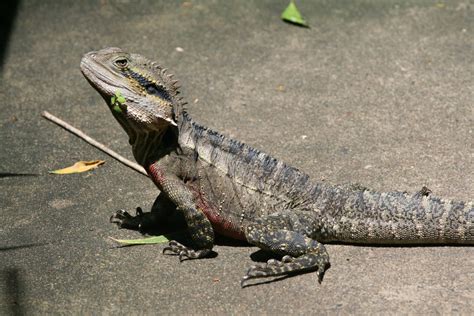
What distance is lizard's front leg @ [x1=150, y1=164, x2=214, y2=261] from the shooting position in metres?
6.20

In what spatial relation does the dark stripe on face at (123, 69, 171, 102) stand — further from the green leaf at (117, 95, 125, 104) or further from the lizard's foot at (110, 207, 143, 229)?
the lizard's foot at (110, 207, 143, 229)

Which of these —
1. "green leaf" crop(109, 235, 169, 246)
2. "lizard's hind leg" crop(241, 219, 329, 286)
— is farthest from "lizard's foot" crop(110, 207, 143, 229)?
"lizard's hind leg" crop(241, 219, 329, 286)

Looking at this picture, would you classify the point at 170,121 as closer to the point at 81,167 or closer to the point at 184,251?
the point at 184,251

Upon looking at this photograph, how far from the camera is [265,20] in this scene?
1043cm

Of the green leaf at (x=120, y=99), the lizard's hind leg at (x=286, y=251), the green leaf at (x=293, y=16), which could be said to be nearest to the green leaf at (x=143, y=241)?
the lizard's hind leg at (x=286, y=251)

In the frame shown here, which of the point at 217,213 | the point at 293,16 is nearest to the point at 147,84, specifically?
the point at 217,213

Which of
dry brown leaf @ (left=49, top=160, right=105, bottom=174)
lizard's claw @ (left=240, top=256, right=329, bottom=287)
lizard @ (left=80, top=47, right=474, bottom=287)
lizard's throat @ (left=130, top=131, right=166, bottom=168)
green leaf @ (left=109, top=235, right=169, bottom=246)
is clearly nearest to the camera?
lizard's claw @ (left=240, top=256, right=329, bottom=287)

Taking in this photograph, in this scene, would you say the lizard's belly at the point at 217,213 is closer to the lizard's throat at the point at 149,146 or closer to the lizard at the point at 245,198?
the lizard at the point at 245,198

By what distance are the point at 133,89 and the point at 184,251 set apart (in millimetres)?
1368

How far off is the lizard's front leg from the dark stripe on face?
1.95 feet

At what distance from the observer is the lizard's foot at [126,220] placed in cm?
673

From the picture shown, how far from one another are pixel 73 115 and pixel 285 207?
3.37m

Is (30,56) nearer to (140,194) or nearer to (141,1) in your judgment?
(141,1)

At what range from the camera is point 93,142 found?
809 centimetres
